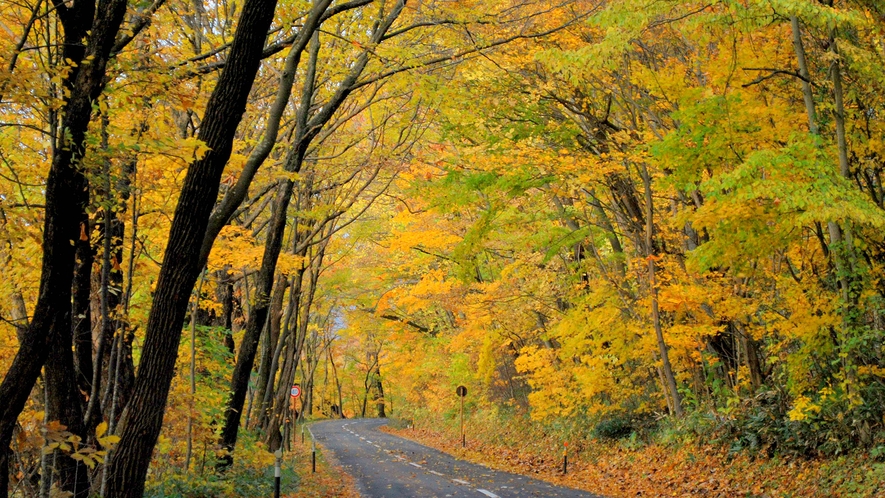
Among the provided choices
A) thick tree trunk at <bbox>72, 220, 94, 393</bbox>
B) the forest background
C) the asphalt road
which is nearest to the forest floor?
the forest background

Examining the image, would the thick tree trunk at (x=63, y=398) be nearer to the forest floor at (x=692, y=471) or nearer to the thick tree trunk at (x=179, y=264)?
the thick tree trunk at (x=179, y=264)

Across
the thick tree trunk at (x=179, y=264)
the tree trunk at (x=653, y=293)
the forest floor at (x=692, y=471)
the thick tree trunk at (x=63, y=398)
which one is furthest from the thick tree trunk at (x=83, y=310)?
the tree trunk at (x=653, y=293)

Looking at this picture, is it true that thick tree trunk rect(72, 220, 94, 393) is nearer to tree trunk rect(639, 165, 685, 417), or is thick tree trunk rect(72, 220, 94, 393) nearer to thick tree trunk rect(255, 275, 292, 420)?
thick tree trunk rect(255, 275, 292, 420)

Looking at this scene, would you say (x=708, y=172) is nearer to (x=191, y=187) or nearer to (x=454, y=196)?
(x=454, y=196)

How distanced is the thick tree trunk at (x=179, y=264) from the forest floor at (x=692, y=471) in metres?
8.65

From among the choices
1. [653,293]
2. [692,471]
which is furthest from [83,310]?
[692,471]

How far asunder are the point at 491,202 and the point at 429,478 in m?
6.95

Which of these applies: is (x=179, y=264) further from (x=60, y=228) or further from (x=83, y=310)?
(x=83, y=310)

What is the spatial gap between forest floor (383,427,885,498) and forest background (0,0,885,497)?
8 centimetres

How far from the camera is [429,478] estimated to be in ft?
53.3

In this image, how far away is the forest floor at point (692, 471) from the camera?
942 centimetres

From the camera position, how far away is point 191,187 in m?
5.28

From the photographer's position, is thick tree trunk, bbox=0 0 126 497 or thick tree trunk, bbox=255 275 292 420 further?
thick tree trunk, bbox=255 275 292 420

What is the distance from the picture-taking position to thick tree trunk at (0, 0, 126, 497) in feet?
15.4
